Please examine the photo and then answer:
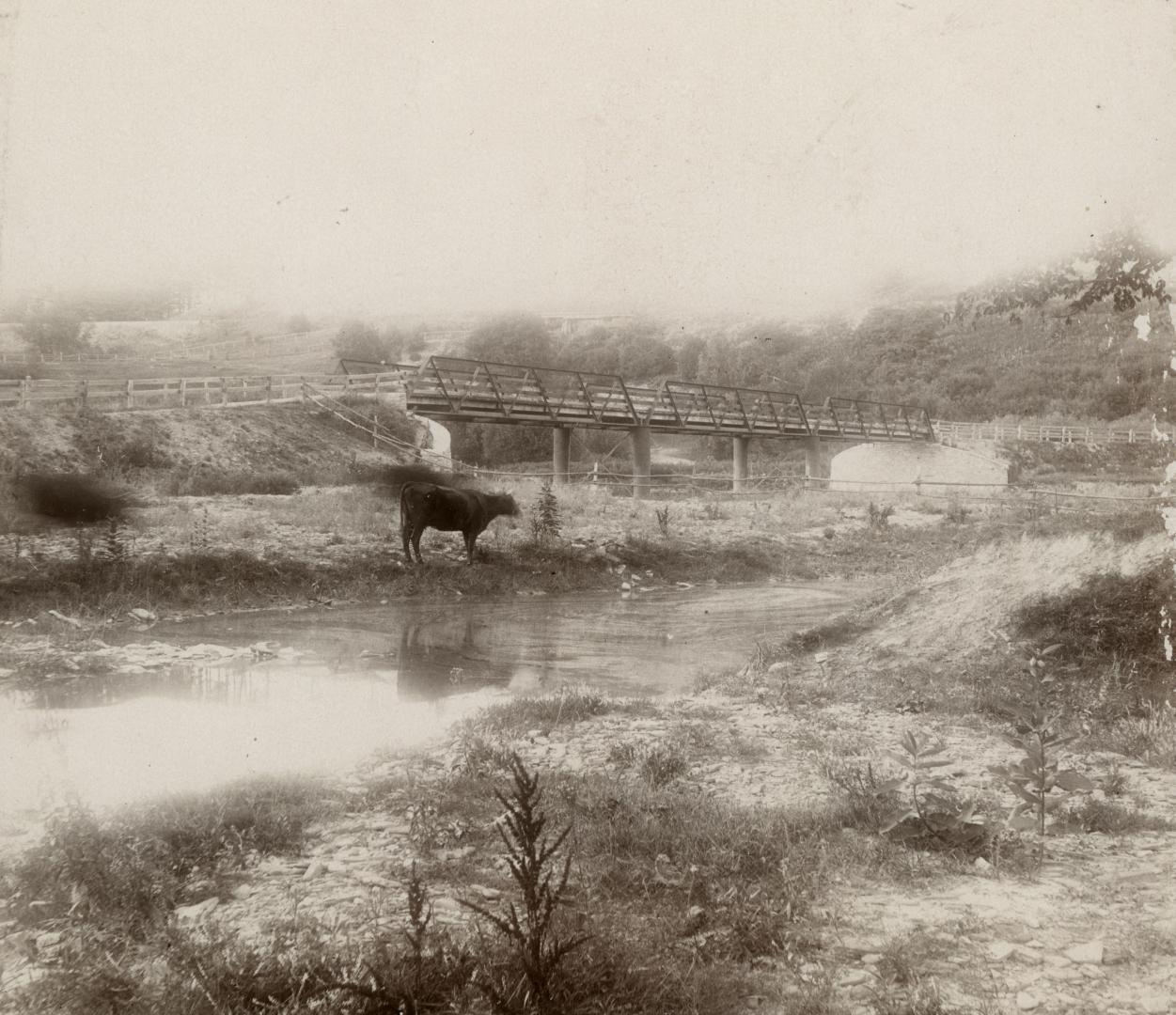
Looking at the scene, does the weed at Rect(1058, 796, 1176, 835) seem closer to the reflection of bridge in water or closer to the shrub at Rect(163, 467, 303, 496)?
the reflection of bridge in water

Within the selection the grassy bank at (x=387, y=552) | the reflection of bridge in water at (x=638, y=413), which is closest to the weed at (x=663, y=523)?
the grassy bank at (x=387, y=552)

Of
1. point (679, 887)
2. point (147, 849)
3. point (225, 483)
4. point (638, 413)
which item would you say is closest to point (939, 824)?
point (679, 887)

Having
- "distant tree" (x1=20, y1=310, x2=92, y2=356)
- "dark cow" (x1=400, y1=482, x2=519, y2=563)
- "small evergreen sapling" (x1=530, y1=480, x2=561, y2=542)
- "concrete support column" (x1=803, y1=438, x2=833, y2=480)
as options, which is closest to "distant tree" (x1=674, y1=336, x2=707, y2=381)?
"concrete support column" (x1=803, y1=438, x2=833, y2=480)

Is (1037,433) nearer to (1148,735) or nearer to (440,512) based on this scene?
(440,512)

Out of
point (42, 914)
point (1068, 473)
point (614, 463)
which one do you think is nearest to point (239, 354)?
point (614, 463)

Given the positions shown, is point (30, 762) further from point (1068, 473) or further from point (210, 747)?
point (1068, 473)

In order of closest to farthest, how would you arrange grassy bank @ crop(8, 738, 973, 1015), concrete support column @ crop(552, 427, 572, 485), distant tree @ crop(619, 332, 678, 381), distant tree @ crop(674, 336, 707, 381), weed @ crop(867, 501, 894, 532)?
grassy bank @ crop(8, 738, 973, 1015)
weed @ crop(867, 501, 894, 532)
concrete support column @ crop(552, 427, 572, 485)
distant tree @ crop(619, 332, 678, 381)
distant tree @ crop(674, 336, 707, 381)

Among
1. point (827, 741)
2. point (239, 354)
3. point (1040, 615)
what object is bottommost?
point (827, 741)
